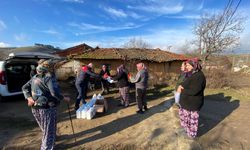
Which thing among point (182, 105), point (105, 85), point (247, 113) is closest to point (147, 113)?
point (182, 105)

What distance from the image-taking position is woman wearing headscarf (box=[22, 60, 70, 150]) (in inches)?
137

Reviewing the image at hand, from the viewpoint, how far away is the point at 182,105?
4461 millimetres

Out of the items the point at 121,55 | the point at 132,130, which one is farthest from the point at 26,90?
the point at 121,55

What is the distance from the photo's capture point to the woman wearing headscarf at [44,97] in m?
3.49

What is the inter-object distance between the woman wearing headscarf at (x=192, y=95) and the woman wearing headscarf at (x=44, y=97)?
2.67m

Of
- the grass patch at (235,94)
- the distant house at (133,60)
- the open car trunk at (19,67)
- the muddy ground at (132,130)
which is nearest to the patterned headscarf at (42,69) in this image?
the muddy ground at (132,130)

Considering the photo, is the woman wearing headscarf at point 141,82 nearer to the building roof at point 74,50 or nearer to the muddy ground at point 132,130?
the muddy ground at point 132,130

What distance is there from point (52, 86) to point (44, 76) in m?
0.24

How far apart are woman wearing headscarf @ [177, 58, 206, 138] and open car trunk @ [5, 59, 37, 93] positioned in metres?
6.67

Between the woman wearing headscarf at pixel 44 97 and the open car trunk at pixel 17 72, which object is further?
the open car trunk at pixel 17 72

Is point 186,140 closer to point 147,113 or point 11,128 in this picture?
point 147,113

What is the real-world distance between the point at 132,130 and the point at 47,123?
7.11 feet

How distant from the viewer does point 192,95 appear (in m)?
4.26

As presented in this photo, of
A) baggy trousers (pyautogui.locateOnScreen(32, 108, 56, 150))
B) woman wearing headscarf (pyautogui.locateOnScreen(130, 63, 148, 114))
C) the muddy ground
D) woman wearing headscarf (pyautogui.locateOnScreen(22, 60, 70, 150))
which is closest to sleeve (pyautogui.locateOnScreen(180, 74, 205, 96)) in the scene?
the muddy ground
